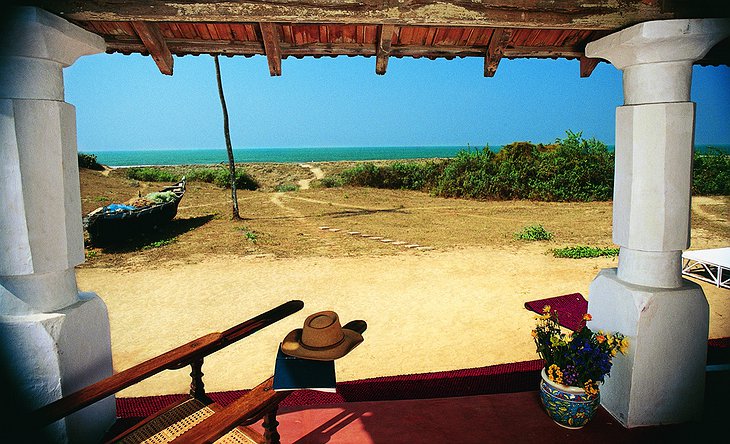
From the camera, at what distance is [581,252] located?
873cm

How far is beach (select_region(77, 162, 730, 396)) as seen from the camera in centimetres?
484

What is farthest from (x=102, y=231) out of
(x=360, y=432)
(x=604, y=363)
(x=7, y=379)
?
(x=604, y=363)

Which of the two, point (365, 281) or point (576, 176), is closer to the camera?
point (365, 281)

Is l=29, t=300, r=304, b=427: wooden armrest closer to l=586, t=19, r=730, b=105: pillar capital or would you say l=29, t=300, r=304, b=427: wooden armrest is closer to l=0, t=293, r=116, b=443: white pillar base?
l=0, t=293, r=116, b=443: white pillar base

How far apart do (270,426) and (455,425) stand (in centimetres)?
139

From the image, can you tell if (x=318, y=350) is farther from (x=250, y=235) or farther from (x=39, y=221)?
(x=250, y=235)

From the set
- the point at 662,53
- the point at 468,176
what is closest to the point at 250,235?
the point at 662,53

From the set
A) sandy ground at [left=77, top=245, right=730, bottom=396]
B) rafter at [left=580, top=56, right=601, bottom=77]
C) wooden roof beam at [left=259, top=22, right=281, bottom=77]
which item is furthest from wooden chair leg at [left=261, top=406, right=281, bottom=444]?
rafter at [left=580, top=56, right=601, bottom=77]

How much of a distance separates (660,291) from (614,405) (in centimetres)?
87

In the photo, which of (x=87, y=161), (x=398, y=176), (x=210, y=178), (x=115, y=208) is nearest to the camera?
(x=115, y=208)

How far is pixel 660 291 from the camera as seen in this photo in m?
2.79

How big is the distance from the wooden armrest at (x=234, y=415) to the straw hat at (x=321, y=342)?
0.74 ft

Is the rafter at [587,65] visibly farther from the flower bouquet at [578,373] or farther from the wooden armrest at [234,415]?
the wooden armrest at [234,415]

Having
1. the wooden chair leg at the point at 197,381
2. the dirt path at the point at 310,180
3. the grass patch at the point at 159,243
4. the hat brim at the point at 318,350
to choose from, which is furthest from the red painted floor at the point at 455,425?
the dirt path at the point at 310,180
